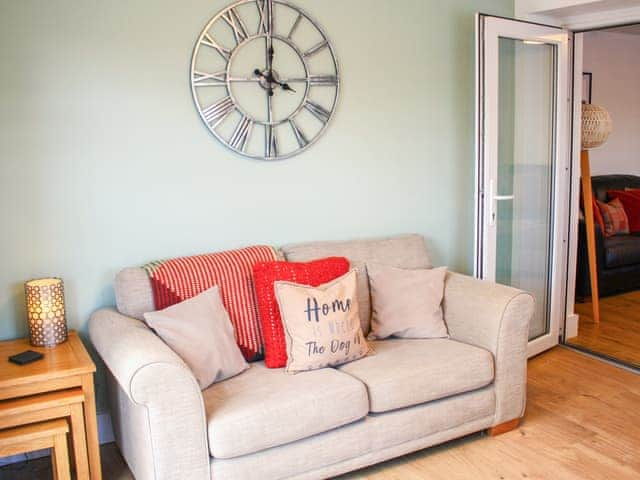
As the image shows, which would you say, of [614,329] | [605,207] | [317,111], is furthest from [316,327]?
[605,207]

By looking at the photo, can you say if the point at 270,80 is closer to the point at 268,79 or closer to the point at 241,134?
the point at 268,79

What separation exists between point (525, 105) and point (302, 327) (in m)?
2.07

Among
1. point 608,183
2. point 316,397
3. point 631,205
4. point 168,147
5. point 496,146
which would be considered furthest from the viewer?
point 608,183

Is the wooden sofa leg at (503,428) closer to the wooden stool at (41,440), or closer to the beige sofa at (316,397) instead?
the beige sofa at (316,397)

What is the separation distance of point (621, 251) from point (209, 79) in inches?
149

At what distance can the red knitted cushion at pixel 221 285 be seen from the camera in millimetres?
2635

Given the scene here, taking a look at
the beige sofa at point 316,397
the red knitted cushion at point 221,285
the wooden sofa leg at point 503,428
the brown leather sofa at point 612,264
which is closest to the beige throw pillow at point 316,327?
the beige sofa at point 316,397

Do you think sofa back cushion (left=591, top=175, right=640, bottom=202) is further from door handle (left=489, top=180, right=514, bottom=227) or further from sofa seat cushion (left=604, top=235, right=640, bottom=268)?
door handle (left=489, top=180, right=514, bottom=227)

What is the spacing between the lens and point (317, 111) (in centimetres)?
320

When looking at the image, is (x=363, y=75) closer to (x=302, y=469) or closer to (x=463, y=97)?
(x=463, y=97)

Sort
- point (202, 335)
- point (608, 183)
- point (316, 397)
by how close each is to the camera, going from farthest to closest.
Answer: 1. point (608, 183)
2. point (202, 335)
3. point (316, 397)

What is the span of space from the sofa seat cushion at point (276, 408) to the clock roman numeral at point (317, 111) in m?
1.32

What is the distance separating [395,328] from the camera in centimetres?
296

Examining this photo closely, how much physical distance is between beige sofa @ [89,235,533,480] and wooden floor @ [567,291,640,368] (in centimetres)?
139
